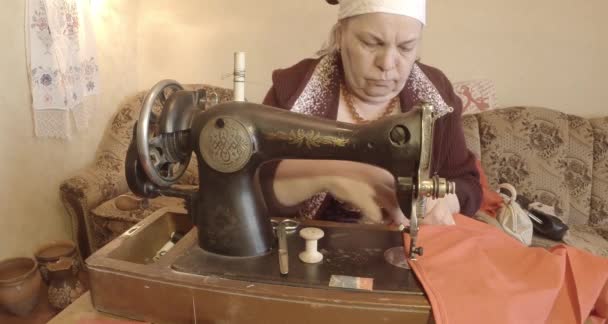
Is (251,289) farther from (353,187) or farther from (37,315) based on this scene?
(37,315)

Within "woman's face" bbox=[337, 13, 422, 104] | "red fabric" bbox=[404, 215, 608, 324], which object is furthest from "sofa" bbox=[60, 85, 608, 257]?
"red fabric" bbox=[404, 215, 608, 324]

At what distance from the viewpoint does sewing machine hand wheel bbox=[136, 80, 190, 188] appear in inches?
29.5

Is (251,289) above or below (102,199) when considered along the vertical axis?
above

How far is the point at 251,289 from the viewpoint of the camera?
722 mm

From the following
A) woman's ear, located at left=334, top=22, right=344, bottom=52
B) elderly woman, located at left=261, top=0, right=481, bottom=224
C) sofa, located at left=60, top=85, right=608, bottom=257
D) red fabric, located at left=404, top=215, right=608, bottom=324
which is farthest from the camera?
sofa, located at left=60, top=85, right=608, bottom=257

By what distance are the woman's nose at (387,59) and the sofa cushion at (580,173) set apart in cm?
199

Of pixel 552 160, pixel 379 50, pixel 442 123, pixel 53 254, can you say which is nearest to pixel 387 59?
pixel 379 50

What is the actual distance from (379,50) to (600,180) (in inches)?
84.8

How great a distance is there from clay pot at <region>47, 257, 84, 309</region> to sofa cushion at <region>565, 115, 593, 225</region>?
272 cm

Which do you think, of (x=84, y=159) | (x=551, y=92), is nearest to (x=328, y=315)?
(x=84, y=159)

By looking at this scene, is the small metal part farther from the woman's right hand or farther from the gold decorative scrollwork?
the gold decorative scrollwork

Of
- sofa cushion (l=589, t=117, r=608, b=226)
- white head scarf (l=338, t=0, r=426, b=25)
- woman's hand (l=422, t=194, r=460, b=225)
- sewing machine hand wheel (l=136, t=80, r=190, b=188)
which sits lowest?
sofa cushion (l=589, t=117, r=608, b=226)

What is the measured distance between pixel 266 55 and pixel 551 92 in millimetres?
1895

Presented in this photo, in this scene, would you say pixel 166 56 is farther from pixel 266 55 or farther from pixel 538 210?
pixel 538 210
